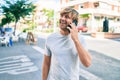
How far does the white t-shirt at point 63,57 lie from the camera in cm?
254

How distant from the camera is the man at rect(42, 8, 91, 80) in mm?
2439

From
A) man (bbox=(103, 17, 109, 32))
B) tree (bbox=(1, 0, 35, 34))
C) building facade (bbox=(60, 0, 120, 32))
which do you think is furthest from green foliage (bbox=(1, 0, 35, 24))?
building facade (bbox=(60, 0, 120, 32))

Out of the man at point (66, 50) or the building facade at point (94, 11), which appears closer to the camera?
the man at point (66, 50)

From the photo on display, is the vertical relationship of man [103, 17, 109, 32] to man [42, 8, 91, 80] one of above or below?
below

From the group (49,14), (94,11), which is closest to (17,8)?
(94,11)

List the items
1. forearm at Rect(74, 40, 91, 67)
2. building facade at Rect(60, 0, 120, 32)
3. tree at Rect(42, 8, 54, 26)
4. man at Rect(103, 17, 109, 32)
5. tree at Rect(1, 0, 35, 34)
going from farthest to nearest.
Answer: tree at Rect(42, 8, 54, 26) → building facade at Rect(60, 0, 120, 32) → tree at Rect(1, 0, 35, 34) → man at Rect(103, 17, 109, 32) → forearm at Rect(74, 40, 91, 67)

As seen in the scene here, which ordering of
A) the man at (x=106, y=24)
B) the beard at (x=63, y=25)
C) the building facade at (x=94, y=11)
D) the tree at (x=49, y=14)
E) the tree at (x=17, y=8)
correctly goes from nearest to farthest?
the beard at (x=63, y=25) < the man at (x=106, y=24) < the tree at (x=17, y=8) < the building facade at (x=94, y=11) < the tree at (x=49, y=14)

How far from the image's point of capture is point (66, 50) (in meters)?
2.53

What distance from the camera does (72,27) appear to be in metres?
2.41

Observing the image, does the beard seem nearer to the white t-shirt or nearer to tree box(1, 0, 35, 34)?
the white t-shirt

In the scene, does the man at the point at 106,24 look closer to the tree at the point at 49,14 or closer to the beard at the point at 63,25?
the beard at the point at 63,25

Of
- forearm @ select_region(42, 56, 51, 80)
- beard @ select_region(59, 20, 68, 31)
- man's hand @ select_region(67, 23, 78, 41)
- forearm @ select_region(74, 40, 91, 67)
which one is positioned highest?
beard @ select_region(59, 20, 68, 31)

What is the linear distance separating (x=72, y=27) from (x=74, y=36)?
91 millimetres

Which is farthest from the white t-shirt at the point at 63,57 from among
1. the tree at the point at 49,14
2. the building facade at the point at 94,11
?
A: the tree at the point at 49,14
